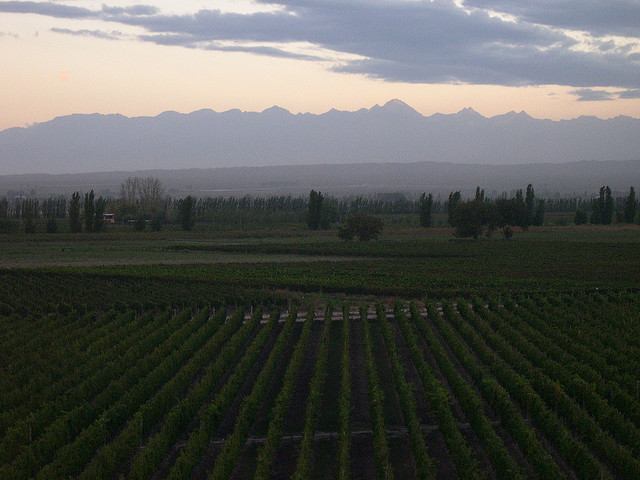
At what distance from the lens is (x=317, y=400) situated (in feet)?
52.6

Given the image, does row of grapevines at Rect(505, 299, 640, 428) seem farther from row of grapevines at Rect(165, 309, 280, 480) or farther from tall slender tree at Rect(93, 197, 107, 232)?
tall slender tree at Rect(93, 197, 107, 232)

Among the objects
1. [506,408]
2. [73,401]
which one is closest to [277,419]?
[73,401]

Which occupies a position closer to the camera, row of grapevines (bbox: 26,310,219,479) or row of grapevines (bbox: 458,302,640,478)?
row of grapevines (bbox: 26,310,219,479)

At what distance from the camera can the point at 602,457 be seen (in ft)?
45.3

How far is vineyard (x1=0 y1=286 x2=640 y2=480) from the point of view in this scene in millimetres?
13273

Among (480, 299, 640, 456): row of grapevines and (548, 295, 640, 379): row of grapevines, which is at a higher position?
(548, 295, 640, 379): row of grapevines

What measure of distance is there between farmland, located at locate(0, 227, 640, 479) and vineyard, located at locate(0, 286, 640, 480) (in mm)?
55

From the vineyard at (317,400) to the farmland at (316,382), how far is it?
55 millimetres

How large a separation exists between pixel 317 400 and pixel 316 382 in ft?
3.50

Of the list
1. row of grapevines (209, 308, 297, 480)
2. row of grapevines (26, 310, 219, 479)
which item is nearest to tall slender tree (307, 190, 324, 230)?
row of grapevines (26, 310, 219, 479)

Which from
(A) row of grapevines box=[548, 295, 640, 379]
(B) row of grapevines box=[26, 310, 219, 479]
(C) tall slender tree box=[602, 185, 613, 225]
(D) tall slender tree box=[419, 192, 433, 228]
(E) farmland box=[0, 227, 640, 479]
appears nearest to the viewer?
(B) row of grapevines box=[26, 310, 219, 479]

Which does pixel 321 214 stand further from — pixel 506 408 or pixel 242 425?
pixel 242 425

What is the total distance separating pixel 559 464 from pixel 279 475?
5.55 metres

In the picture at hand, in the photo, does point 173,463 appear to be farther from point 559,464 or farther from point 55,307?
point 55,307
